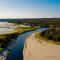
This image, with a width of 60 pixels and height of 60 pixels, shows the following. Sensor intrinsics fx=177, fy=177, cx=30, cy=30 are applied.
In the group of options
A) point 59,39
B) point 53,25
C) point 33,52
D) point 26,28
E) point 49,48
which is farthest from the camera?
point 26,28

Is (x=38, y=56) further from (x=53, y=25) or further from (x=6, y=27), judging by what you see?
(x=53, y=25)

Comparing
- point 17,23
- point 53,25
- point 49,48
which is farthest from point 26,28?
point 49,48

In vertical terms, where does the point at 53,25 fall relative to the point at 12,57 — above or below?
above

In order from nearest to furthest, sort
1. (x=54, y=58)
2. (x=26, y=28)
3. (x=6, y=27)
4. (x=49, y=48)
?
(x=54, y=58)
(x=49, y=48)
(x=6, y=27)
(x=26, y=28)

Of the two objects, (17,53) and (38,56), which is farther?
(17,53)

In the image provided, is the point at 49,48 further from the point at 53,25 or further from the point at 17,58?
the point at 53,25

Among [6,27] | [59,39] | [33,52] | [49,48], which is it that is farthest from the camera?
[6,27]

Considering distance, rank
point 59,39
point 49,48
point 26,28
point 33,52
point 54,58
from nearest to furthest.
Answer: point 54,58 < point 33,52 < point 49,48 < point 59,39 < point 26,28

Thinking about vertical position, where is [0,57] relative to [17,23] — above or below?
below

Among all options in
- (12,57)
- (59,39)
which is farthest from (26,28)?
(12,57)
